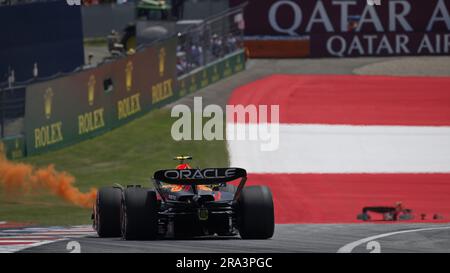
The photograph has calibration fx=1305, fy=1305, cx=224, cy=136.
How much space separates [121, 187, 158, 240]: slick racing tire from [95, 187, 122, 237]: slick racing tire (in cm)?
59

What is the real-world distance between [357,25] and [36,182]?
2276 centimetres

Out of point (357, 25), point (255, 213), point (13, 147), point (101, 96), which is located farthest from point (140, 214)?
point (357, 25)

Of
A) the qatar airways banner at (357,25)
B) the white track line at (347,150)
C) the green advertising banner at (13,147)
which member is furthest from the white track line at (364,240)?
the qatar airways banner at (357,25)

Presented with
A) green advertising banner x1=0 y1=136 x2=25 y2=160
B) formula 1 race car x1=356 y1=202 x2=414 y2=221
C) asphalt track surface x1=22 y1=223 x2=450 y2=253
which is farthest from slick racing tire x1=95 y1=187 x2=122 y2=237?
green advertising banner x1=0 y1=136 x2=25 y2=160

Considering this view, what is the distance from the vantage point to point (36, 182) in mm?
29859

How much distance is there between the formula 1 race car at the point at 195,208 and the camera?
59.6 ft

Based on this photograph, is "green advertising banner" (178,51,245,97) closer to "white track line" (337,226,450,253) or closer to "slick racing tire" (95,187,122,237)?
"white track line" (337,226,450,253)

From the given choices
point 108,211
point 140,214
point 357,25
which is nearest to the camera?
point 140,214

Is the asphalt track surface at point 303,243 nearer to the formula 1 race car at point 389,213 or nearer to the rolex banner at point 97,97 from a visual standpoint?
the formula 1 race car at point 389,213

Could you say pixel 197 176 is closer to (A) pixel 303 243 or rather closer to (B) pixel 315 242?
(A) pixel 303 243

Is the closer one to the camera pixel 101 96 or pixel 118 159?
pixel 118 159

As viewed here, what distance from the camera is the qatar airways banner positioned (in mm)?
49750

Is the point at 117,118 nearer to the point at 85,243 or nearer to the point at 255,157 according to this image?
the point at 255,157

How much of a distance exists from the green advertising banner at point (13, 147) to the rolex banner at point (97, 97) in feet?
0.70
